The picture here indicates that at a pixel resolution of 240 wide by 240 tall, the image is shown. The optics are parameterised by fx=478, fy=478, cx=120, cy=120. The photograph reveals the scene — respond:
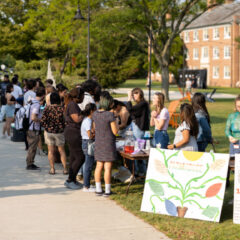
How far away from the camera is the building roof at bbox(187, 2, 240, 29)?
73188 mm

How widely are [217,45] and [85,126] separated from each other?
230 feet

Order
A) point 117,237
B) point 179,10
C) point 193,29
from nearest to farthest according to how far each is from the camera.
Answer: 1. point 117,237
2. point 179,10
3. point 193,29

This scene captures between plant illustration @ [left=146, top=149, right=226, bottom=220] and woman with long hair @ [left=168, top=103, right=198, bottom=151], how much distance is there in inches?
20.9

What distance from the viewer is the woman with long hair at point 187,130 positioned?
24.5ft

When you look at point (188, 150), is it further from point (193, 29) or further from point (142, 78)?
point (142, 78)

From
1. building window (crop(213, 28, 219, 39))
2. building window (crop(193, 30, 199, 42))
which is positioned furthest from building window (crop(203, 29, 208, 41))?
building window (crop(213, 28, 219, 39))

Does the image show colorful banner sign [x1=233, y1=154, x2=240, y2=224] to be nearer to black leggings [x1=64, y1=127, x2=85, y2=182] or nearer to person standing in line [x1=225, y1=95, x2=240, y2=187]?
person standing in line [x1=225, y1=95, x2=240, y2=187]

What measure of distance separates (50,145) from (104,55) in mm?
33090

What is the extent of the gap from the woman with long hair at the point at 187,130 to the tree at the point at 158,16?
2464 centimetres

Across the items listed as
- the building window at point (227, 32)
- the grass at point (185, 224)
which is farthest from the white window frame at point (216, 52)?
the grass at point (185, 224)

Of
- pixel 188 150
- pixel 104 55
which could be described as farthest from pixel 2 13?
pixel 188 150

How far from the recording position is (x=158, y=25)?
114 ft

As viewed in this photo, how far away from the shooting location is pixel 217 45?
249 feet

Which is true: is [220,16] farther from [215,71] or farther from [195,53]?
[215,71]
